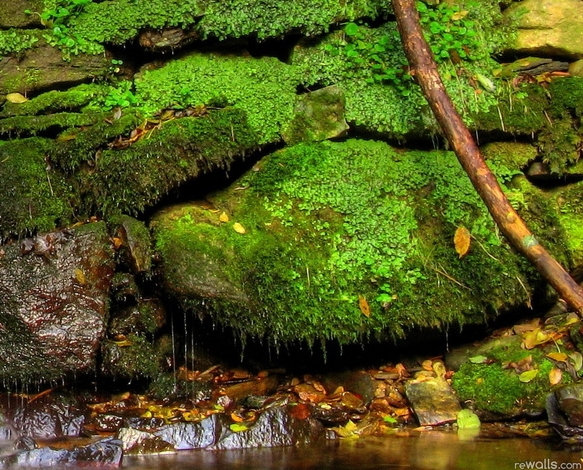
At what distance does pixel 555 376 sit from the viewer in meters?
5.72

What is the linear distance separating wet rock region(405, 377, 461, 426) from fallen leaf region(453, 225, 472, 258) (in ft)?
3.77

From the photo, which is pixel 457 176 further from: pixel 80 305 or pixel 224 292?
pixel 80 305

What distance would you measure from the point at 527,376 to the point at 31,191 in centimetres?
444

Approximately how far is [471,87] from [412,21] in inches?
37.1

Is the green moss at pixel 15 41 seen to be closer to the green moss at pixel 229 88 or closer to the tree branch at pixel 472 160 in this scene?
the green moss at pixel 229 88

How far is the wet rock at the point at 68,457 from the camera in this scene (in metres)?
4.64

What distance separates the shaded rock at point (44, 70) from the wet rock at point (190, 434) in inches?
136

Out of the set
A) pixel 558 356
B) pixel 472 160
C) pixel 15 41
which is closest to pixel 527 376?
pixel 558 356

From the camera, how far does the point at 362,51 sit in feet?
22.3

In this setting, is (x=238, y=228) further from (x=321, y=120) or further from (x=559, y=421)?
(x=559, y=421)

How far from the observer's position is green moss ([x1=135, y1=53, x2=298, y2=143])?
21.3ft

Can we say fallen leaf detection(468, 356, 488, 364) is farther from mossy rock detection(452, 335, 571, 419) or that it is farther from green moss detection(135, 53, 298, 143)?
green moss detection(135, 53, 298, 143)

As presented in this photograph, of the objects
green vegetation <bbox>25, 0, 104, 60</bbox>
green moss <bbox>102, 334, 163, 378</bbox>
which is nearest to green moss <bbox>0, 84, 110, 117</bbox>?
green vegetation <bbox>25, 0, 104, 60</bbox>

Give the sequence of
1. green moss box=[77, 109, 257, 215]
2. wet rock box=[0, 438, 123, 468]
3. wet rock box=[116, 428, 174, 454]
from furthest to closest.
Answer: green moss box=[77, 109, 257, 215], wet rock box=[116, 428, 174, 454], wet rock box=[0, 438, 123, 468]
